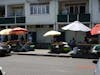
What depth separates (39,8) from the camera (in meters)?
42.1

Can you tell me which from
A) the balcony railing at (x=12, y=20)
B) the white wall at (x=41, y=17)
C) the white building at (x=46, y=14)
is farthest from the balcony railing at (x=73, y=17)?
the balcony railing at (x=12, y=20)

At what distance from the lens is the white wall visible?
4062 centimetres

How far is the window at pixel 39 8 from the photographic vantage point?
4159 cm

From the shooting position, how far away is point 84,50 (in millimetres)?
26750

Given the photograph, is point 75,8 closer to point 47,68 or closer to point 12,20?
point 12,20

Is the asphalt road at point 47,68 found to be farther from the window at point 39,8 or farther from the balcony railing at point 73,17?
the window at point 39,8

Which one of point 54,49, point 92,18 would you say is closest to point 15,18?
point 92,18

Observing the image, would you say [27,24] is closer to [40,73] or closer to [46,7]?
[46,7]

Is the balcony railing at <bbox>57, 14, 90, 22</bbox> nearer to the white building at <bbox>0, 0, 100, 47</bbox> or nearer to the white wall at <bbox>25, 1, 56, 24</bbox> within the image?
the white building at <bbox>0, 0, 100, 47</bbox>

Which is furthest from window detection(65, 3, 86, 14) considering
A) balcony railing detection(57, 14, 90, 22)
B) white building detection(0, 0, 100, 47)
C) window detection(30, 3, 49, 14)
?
window detection(30, 3, 49, 14)

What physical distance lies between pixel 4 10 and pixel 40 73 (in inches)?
1264

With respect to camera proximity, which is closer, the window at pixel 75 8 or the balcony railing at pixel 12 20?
the window at pixel 75 8

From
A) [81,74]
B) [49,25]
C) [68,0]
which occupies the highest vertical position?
[68,0]

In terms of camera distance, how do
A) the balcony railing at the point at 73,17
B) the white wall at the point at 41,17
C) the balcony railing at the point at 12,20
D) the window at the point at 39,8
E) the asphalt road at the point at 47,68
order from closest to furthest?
the asphalt road at the point at 47,68, the balcony railing at the point at 73,17, the white wall at the point at 41,17, the window at the point at 39,8, the balcony railing at the point at 12,20
